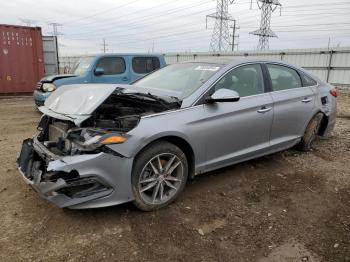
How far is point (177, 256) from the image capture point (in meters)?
2.75

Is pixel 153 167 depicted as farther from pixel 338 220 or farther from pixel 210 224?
pixel 338 220

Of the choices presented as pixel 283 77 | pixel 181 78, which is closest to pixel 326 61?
pixel 283 77

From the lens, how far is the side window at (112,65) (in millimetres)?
8977

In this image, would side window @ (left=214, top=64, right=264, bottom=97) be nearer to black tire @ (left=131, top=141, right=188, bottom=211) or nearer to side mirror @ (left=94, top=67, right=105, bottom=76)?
black tire @ (left=131, top=141, right=188, bottom=211)

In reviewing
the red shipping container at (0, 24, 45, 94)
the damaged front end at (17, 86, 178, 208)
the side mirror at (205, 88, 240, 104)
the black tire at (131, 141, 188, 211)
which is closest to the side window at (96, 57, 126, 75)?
the red shipping container at (0, 24, 45, 94)

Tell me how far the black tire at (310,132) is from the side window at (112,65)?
5.47 meters

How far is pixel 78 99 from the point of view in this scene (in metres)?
3.67

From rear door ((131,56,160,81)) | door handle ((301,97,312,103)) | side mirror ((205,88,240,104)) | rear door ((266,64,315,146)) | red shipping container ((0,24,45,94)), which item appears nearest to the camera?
side mirror ((205,88,240,104))

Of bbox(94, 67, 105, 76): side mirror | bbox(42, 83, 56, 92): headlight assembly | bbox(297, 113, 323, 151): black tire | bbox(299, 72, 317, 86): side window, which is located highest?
bbox(299, 72, 317, 86): side window

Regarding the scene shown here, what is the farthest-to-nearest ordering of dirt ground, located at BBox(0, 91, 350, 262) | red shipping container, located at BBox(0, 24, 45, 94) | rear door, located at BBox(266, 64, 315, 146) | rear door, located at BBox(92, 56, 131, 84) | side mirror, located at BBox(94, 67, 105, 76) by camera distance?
1. red shipping container, located at BBox(0, 24, 45, 94)
2. rear door, located at BBox(92, 56, 131, 84)
3. side mirror, located at BBox(94, 67, 105, 76)
4. rear door, located at BBox(266, 64, 315, 146)
5. dirt ground, located at BBox(0, 91, 350, 262)

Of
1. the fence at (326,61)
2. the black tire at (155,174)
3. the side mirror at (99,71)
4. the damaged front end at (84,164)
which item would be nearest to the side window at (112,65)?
the side mirror at (99,71)

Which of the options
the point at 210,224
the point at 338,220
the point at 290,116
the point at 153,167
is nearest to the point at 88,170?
the point at 153,167

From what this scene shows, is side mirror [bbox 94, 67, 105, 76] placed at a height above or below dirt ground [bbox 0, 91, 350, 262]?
above

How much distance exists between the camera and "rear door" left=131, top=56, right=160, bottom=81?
→ 9.23m
